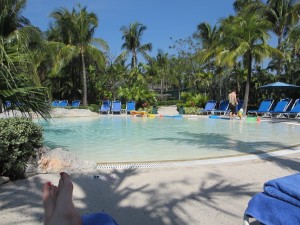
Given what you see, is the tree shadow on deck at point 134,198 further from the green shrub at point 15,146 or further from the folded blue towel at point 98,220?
the folded blue towel at point 98,220

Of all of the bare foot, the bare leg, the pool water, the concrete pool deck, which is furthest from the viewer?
the pool water

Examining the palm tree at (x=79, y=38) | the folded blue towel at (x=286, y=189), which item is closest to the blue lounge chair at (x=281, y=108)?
the palm tree at (x=79, y=38)

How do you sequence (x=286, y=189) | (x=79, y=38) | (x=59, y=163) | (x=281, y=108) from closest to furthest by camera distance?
(x=286, y=189) → (x=59, y=163) → (x=281, y=108) → (x=79, y=38)

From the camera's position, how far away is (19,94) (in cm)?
442

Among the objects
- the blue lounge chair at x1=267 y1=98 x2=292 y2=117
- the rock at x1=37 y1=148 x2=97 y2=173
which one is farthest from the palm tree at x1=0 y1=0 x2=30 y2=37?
the blue lounge chair at x1=267 y1=98 x2=292 y2=117

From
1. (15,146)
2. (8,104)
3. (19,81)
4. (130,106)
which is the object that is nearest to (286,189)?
(19,81)

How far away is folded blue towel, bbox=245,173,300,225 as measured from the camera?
2.74m

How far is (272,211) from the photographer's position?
2877mm

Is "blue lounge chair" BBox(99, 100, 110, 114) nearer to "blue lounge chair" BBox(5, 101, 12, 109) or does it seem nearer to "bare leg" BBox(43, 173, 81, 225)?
"blue lounge chair" BBox(5, 101, 12, 109)

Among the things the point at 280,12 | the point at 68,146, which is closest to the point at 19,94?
the point at 68,146

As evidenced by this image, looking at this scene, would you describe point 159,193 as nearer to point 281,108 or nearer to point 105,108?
point 281,108

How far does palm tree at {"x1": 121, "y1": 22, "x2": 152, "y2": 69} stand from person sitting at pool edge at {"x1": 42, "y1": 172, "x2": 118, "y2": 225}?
3759 cm

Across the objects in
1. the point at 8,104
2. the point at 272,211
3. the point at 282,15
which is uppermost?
the point at 282,15

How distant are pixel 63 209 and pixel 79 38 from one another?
2458 centimetres
